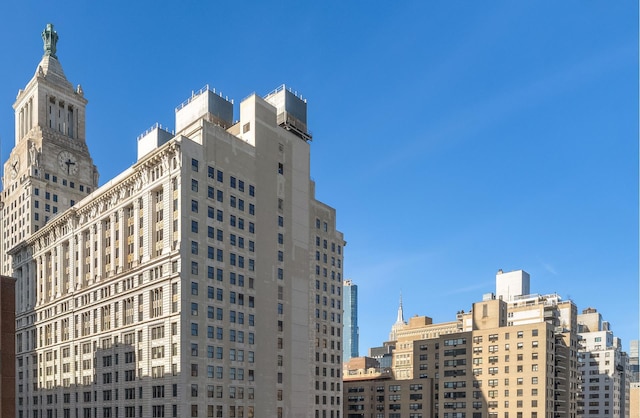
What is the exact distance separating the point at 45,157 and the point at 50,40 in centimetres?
4159

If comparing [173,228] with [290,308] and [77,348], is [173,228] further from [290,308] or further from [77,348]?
[77,348]

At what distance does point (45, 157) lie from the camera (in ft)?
542

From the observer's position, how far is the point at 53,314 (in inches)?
5335

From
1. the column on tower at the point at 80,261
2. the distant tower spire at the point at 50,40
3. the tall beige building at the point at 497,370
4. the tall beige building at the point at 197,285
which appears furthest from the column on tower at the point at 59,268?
the tall beige building at the point at 497,370

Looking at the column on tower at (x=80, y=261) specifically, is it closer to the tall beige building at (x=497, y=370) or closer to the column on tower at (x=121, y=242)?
the column on tower at (x=121, y=242)

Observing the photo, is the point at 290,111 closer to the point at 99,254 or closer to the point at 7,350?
the point at 99,254

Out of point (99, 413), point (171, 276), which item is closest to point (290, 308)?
point (171, 276)

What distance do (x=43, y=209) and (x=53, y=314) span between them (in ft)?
124

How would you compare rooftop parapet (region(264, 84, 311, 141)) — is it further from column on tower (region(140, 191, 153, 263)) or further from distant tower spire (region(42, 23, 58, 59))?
distant tower spire (region(42, 23, 58, 59))

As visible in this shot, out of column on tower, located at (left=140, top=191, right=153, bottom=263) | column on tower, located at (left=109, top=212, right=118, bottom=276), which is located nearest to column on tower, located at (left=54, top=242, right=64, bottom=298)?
column on tower, located at (left=109, top=212, right=118, bottom=276)

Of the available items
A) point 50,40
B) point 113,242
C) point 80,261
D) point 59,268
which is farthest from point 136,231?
point 50,40

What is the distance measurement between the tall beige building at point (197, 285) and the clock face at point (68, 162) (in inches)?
1085

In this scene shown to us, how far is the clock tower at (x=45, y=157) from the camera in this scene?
6383 inches

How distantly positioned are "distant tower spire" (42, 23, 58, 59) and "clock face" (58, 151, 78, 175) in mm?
33444
